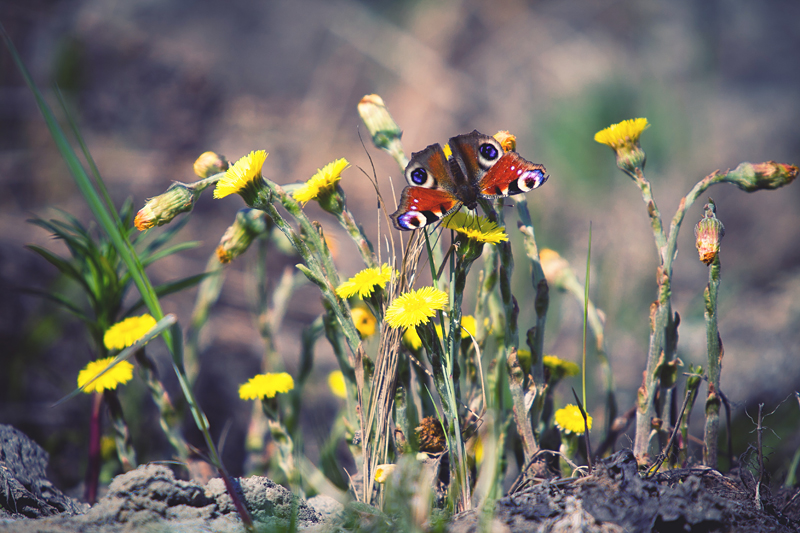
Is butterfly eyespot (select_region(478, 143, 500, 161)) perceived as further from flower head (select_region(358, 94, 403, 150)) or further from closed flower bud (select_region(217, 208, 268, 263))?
closed flower bud (select_region(217, 208, 268, 263))

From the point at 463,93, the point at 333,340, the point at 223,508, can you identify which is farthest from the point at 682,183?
the point at 223,508

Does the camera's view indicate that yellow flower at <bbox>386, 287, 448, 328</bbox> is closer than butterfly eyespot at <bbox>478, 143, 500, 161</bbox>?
Yes

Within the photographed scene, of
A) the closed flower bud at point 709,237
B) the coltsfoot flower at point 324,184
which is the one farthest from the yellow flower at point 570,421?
the coltsfoot flower at point 324,184

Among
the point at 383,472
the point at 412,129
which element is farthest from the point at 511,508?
the point at 412,129

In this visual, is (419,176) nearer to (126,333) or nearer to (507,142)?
→ (507,142)

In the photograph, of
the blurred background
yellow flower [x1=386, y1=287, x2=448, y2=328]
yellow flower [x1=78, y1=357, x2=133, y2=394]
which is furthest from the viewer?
the blurred background

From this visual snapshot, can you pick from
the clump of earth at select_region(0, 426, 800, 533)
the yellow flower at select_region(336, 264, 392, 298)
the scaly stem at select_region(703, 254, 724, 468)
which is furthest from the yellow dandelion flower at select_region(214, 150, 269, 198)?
the scaly stem at select_region(703, 254, 724, 468)

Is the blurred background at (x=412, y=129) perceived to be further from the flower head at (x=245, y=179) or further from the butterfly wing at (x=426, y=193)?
the butterfly wing at (x=426, y=193)
